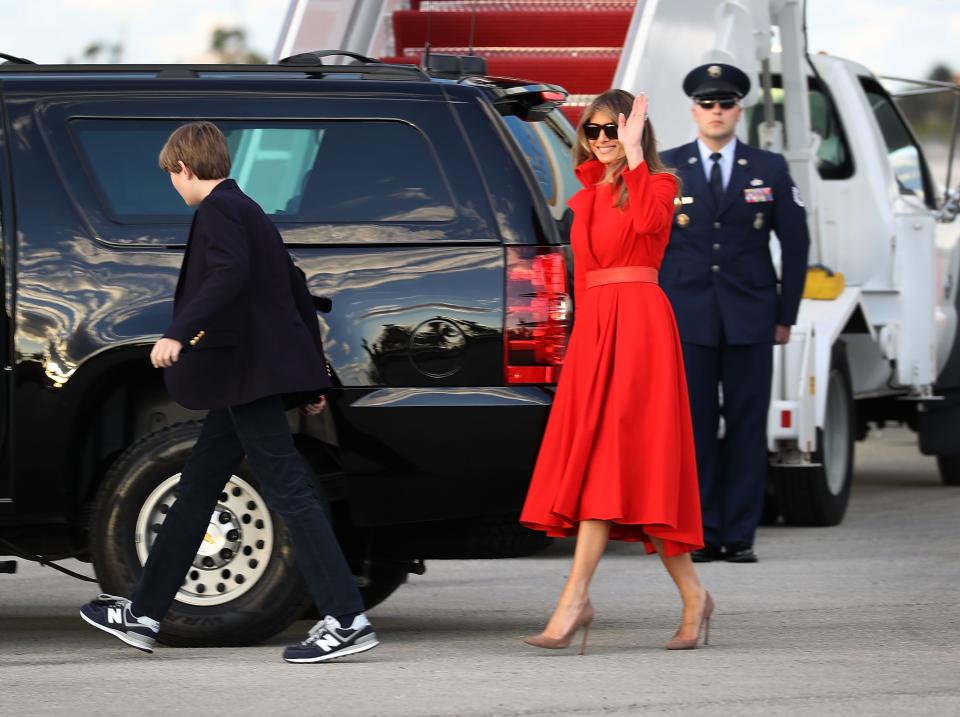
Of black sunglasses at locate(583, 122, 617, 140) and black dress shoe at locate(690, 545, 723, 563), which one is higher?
black sunglasses at locate(583, 122, 617, 140)

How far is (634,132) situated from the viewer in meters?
6.16

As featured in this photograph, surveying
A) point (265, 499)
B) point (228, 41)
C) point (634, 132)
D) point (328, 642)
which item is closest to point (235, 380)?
point (265, 499)

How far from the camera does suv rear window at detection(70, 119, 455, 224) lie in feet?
20.9

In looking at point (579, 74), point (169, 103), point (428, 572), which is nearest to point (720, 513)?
point (428, 572)

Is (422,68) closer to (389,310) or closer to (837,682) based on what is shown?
(389,310)

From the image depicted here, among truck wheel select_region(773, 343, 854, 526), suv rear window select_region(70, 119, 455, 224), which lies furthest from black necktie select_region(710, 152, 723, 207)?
suv rear window select_region(70, 119, 455, 224)

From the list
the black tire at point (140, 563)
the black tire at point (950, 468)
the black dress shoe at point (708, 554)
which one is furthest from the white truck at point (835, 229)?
the black tire at point (140, 563)

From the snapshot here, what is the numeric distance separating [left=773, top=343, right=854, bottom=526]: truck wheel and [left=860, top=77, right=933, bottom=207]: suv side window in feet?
5.00

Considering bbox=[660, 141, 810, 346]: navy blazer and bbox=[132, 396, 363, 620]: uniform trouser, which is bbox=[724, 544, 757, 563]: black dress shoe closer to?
bbox=[660, 141, 810, 346]: navy blazer

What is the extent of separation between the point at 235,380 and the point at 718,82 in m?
3.58

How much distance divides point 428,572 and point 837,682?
11.4 ft

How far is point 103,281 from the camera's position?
20.5 ft

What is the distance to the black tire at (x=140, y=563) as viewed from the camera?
6.27 meters

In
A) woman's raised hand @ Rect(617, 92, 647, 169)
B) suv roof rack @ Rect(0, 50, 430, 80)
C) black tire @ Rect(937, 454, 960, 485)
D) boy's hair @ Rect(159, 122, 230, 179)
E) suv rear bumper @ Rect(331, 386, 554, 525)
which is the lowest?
suv rear bumper @ Rect(331, 386, 554, 525)
